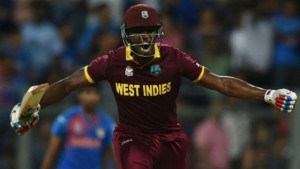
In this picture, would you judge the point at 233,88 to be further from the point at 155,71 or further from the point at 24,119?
the point at 24,119

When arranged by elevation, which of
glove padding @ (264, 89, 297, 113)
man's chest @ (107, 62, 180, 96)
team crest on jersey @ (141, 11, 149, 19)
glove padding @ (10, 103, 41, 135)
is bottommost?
glove padding @ (10, 103, 41, 135)

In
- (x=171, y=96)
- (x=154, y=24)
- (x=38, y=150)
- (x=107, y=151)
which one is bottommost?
(x=38, y=150)

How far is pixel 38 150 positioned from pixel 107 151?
2628 millimetres

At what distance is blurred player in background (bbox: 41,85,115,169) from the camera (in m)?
10.2

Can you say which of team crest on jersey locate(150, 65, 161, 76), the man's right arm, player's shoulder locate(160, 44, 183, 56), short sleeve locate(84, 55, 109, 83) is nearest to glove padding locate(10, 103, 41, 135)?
the man's right arm

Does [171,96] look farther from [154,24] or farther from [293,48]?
[293,48]

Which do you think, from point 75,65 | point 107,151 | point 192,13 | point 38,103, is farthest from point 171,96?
point 192,13

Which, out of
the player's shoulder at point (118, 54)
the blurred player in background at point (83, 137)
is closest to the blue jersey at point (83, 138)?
the blurred player in background at point (83, 137)

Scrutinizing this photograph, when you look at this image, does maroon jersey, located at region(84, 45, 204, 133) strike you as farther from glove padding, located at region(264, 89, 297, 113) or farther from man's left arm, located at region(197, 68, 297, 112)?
glove padding, located at region(264, 89, 297, 113)

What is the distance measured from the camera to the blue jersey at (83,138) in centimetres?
1027

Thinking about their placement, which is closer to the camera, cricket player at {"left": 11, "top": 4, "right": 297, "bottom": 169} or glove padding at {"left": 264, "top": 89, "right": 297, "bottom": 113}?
glove padding at {"left": 264, "top": 89, "right": 297, "bottom": 113}

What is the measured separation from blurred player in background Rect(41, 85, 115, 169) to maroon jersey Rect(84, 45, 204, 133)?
6.28 feet

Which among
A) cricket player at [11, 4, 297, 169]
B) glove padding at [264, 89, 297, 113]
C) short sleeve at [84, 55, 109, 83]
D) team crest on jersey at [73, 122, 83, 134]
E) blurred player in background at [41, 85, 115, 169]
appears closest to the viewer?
glove padding at [264, 89, 297, 113]

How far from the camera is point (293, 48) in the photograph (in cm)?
1412
